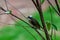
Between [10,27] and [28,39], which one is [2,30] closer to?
[10,27]

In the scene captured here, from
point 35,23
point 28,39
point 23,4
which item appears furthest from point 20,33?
point 35,23

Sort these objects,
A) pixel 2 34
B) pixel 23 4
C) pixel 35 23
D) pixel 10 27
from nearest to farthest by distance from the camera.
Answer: pixel 35 23 < pixel 2 34 < pixel 10 27 < pixel 23 4

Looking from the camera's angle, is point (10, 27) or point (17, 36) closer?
point (17, 36)


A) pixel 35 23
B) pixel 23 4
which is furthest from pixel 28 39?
pixel 35 23

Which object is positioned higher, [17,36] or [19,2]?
[19,2]

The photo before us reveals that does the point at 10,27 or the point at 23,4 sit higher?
the point at 23,4

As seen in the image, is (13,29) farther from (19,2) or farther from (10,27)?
(19,2)

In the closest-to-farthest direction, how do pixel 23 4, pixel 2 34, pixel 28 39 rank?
1. pixel 28 39
2. pixel 2 34
3. pixel 23 4

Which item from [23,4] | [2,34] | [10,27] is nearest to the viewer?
[2,34]

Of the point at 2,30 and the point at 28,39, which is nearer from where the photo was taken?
the point at 28,39
